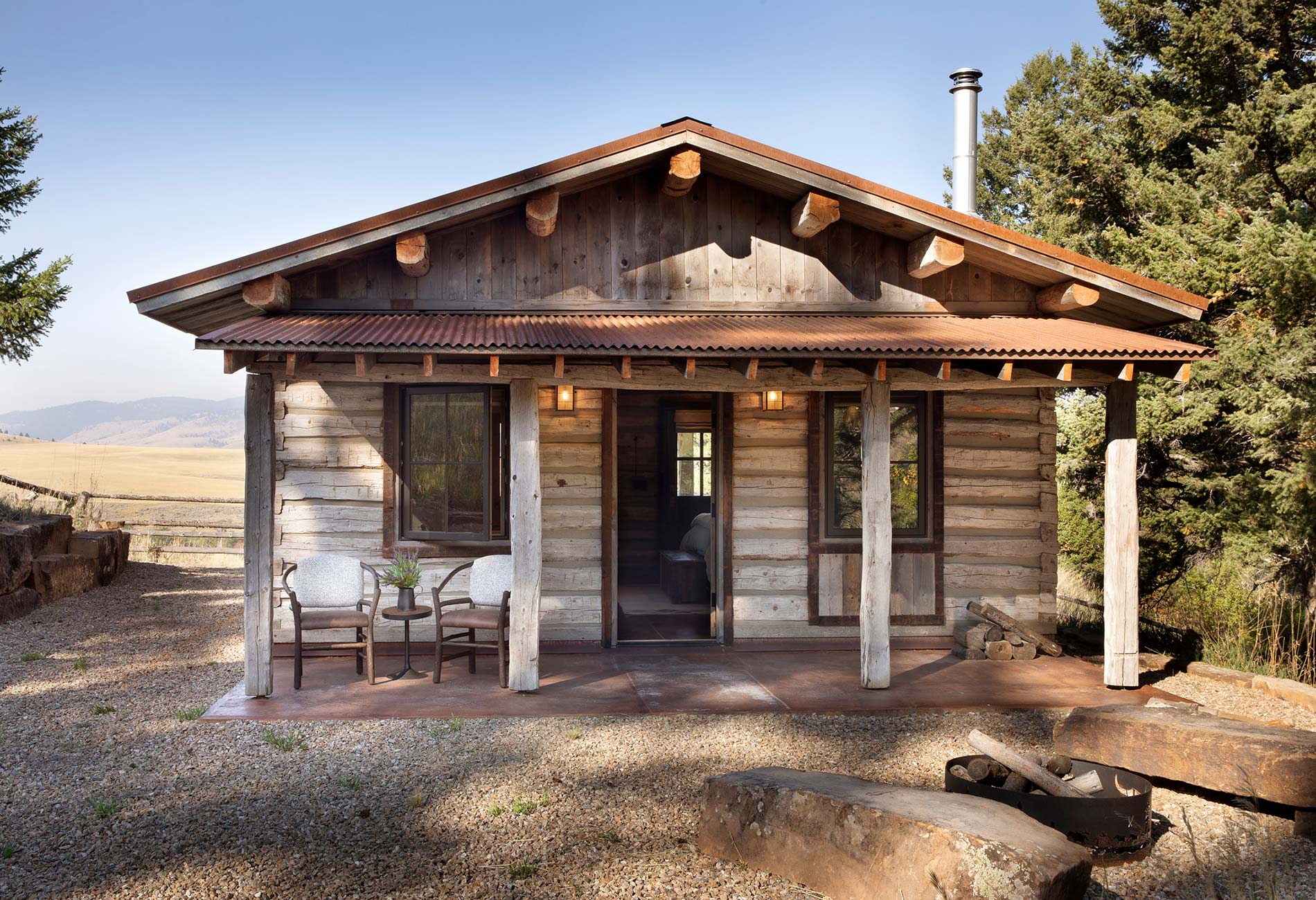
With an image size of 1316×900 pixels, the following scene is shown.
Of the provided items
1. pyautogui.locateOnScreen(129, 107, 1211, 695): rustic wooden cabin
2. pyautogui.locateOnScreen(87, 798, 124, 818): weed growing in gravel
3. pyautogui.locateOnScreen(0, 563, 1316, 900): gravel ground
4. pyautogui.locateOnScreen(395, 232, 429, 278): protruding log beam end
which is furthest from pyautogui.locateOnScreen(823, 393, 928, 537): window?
pyautogui.locateOnScreen(87, 798, 124, 818): weed growing in gravel

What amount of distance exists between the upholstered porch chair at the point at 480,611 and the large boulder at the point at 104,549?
7258 mm

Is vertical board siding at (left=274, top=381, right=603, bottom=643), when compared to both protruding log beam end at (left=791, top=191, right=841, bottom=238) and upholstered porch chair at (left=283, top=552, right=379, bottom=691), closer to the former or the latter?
upholstered porch chair at (left=283, top=552, right=379, bottom=691)

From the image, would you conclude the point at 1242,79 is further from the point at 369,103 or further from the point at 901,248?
the point at 369,103

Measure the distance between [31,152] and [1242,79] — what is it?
18564 millimetres

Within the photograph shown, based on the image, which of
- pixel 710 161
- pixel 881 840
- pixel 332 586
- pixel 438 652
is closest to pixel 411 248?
pixel 710 161

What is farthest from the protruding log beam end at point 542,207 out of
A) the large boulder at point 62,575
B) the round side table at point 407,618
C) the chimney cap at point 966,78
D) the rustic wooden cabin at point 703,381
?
the large boulder at point 62,575

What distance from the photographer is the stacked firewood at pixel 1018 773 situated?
14.7 feet

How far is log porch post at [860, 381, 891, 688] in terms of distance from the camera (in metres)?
7.09

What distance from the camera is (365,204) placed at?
54219 mm

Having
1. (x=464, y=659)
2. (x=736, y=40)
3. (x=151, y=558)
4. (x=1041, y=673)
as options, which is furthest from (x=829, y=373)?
(x=736, y=40)

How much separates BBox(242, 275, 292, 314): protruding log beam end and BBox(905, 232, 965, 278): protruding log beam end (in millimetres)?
5396

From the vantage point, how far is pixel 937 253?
25.3ft

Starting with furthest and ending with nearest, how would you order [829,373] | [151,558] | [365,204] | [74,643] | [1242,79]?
[365,204]
[151,558]
[1242,79]
[74,643]
[829,373]

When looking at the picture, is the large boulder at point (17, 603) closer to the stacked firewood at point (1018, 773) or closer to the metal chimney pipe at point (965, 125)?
the stacked firewood at point (1018, 773)
